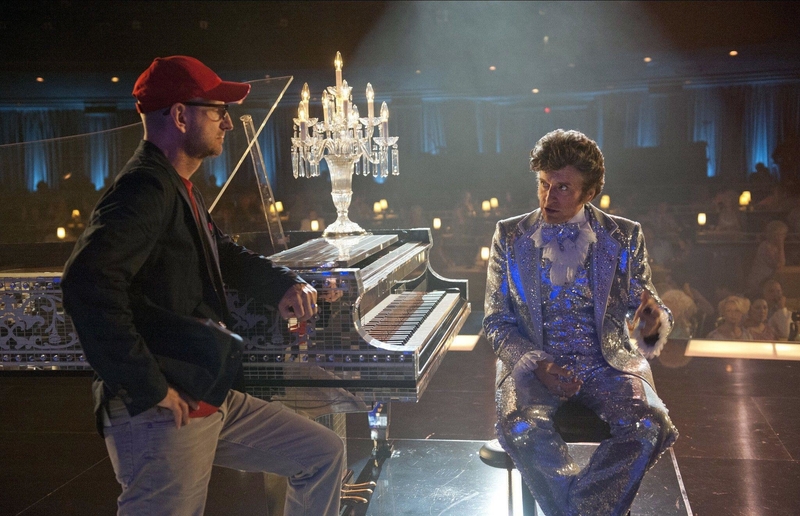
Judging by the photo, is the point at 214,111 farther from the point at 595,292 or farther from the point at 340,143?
the point at 340,143

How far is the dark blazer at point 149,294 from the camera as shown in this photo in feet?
4.79

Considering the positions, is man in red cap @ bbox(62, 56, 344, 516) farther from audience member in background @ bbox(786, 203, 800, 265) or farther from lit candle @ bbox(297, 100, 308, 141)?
audience member in background @ bbox(786, 203, 800, 265)

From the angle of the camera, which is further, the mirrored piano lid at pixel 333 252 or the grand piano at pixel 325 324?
the mirrored piano lid at pixel 333 252

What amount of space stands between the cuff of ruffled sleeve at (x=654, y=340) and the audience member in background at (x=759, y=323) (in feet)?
14.9

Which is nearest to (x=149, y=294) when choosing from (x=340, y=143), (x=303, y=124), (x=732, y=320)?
(x=340, y=143)

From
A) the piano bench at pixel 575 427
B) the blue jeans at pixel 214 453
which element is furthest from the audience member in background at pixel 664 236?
the blue jeans at pixel 214 453

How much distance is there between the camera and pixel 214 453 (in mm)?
1799

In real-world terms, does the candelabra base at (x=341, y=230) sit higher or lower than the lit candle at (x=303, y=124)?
lower

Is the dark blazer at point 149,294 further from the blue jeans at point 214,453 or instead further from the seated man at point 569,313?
the seated man at point 569,313

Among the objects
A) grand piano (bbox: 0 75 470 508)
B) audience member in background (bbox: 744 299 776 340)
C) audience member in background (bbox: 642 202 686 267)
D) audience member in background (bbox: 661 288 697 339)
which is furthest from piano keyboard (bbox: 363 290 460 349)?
audience member in background (bbox: 642 202 686 267)

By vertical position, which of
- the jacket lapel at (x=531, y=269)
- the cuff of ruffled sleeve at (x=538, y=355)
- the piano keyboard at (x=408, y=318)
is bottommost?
the cuff of ruffled sleeve at (x=538, y=355)

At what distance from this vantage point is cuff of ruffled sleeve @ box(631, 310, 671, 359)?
2.31 m

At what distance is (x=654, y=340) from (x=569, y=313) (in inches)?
11.0

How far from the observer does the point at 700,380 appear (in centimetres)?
469
